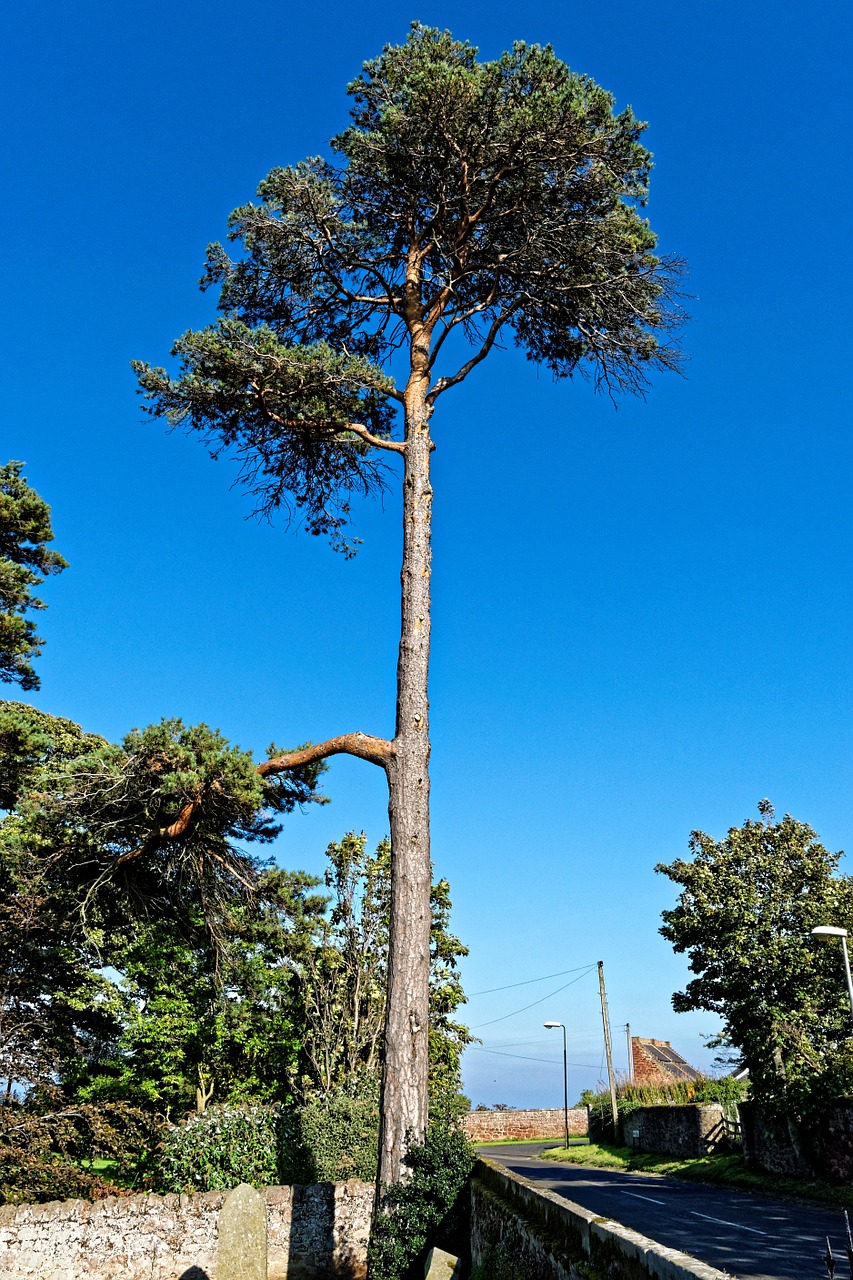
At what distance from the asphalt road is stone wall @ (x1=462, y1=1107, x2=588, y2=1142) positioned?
28.8m

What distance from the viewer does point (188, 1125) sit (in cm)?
1711

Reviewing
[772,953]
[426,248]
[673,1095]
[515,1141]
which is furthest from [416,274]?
[515,1141]

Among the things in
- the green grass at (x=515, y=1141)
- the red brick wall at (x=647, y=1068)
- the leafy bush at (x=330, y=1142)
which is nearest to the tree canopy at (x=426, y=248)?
the leafy bush at (x=330, y=1142)

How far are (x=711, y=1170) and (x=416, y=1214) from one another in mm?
19142

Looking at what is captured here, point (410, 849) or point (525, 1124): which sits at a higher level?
point (410, 849)

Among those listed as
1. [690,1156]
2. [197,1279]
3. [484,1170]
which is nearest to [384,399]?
[484,1170]

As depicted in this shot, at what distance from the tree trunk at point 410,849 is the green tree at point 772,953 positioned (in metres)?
13.5

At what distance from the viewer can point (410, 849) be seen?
10.8 metres

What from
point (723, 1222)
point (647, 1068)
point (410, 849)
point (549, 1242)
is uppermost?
point (410, 849)

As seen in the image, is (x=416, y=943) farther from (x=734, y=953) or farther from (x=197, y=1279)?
(x=734, y=953)

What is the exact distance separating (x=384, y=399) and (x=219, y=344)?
3.33 meters

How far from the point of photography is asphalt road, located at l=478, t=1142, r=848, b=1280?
1099cm

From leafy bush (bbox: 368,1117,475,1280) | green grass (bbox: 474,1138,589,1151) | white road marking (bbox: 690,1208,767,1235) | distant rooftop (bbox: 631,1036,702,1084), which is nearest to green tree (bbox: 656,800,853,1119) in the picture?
white road marking (bbox: 690,1208,767,1235)

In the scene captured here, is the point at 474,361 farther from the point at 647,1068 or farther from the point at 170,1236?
the point at 647,1068
